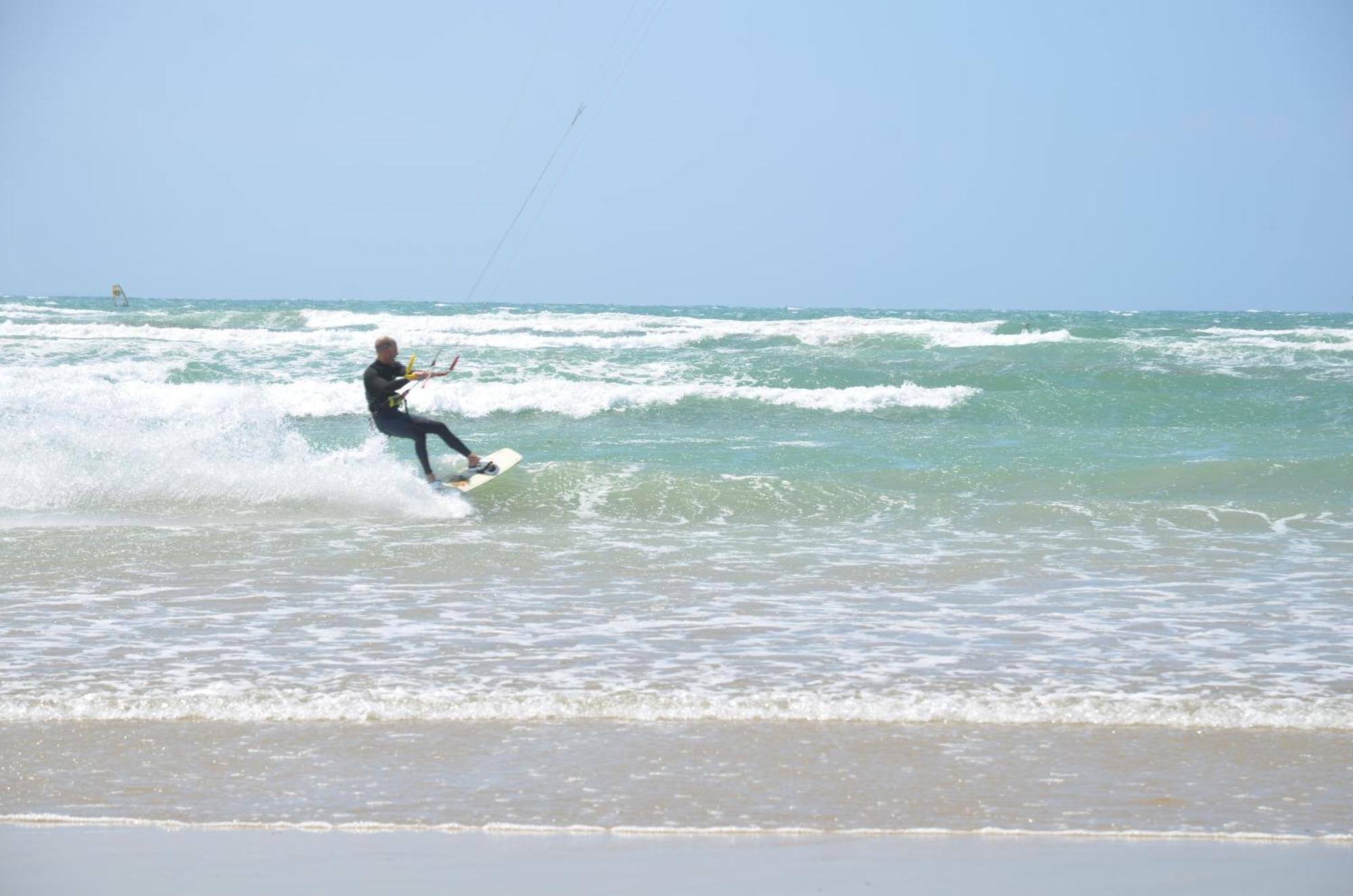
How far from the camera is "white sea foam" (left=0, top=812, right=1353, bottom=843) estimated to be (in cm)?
399

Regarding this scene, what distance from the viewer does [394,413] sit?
11.1 meters

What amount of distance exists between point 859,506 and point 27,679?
24.4 ft

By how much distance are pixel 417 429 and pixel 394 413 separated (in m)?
0.28

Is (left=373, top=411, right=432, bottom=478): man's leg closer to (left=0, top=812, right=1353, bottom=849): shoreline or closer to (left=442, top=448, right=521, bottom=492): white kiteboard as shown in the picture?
(left=442, top=448, right=521, bottom=492): white kiteboard

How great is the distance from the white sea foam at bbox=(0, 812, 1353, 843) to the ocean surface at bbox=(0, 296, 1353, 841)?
1.0 inches

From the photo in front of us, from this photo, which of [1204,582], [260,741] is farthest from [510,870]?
[1204,582]

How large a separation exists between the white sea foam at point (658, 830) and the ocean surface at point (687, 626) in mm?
26

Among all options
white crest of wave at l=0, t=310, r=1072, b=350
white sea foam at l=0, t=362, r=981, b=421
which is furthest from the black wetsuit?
white crest of wave at l=0, t=310, r=1072, b=350

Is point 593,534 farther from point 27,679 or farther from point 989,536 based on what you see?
point 27,679

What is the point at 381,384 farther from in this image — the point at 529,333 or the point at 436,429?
the point at 529,333

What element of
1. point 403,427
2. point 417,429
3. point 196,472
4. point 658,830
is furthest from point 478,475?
point 658,830

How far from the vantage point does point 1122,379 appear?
22.7 meters

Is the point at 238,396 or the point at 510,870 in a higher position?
the point at 238,396

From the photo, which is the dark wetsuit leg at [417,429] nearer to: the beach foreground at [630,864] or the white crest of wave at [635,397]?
the beach foreground at [630,864]
